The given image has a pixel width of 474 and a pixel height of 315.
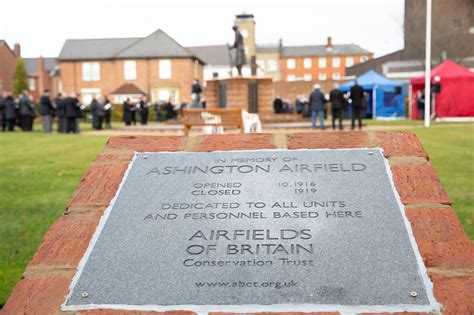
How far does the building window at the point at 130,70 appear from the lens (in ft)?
190

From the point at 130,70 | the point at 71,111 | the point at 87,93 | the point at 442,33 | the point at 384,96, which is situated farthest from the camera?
the point at 87,93

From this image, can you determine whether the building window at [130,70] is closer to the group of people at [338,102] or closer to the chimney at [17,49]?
the group of people at [338,102]

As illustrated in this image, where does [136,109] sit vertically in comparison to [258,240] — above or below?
below

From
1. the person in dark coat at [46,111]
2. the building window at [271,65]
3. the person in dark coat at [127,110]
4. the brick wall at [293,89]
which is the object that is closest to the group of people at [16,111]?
the person in dark coat at [46,111]

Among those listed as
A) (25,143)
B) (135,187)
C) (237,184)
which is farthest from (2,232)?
(25,143)

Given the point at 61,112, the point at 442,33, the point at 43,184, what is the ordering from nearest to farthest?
the point at 43,184
the point at 61,112
the point at 442,33

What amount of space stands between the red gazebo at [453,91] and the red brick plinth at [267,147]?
26.3m

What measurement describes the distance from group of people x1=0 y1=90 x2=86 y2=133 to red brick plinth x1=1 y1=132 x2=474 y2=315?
18588 millimetres

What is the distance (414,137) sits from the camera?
414 centimetres

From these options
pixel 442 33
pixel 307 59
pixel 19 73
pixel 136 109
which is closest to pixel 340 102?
pixel 19 73

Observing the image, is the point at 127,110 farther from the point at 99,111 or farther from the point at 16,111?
the point at 16,111

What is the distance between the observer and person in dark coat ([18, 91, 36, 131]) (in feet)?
79.3

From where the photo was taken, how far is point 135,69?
58156 millimetres

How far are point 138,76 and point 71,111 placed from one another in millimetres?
36478
